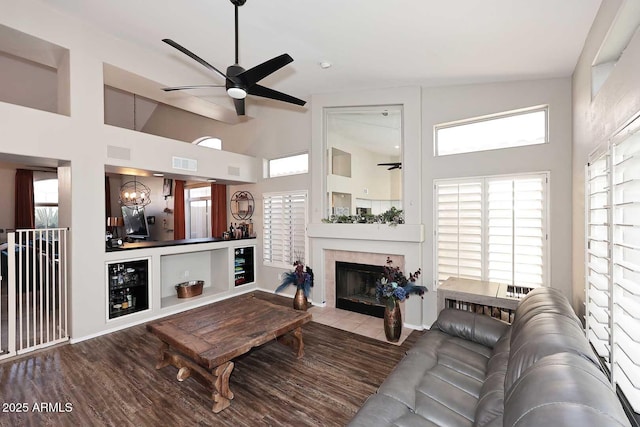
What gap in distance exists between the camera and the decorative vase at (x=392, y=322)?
11.7 feet

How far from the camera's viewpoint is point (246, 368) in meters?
2.95

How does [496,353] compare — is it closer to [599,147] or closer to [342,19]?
[599,147]

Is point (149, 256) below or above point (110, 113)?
below

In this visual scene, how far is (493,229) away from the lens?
349cm

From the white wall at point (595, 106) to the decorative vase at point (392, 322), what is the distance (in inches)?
71.3

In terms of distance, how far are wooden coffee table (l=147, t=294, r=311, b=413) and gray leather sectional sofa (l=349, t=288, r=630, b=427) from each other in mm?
1278

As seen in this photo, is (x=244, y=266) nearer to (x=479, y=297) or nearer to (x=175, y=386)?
(x=175, y=386)

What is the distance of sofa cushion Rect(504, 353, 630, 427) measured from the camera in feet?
3.01

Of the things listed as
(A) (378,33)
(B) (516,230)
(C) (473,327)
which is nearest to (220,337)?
(C) (473,327)

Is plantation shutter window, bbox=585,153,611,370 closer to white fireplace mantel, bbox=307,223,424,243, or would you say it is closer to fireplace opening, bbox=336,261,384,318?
white fireplace mantel, bbox=307,223,424,243

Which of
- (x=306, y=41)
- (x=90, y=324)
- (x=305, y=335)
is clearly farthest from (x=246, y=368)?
(x=306, y=41)

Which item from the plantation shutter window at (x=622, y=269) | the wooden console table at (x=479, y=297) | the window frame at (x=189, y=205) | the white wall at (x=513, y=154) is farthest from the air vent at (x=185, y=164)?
the plantation shutter window at (x=622, y=269)

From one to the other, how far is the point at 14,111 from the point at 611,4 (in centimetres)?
545

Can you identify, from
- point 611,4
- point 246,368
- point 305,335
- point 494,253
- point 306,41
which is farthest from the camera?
point 305,335
